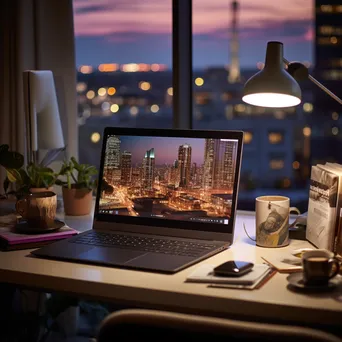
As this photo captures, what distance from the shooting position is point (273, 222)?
179cm

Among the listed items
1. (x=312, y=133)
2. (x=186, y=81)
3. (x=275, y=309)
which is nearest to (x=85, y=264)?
(x=275, y=309)

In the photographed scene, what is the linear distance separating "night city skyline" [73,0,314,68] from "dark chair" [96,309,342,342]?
1.79 meters

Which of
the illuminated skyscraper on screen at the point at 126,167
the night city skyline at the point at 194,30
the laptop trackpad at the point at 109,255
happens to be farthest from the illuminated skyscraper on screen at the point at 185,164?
the night city skyline at the point at 194,30

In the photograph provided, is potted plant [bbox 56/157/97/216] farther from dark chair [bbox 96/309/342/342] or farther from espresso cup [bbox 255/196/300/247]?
dark chair [bbox 96/309/342/342]

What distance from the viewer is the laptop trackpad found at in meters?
1.64

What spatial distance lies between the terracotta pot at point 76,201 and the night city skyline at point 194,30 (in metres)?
0.73

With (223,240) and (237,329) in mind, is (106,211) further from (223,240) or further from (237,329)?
(237,329)

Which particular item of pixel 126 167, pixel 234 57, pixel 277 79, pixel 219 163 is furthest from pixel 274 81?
pixel 234 57

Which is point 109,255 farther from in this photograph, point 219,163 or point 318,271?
point 318,271

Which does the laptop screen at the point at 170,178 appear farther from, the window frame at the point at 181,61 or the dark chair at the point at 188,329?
the dark chair at the point at 188,329

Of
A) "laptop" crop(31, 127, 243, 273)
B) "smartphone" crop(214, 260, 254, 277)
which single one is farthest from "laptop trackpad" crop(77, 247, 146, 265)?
"smartphone" crop(214, 260, 254, 277)

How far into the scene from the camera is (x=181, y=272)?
1568 millimetres

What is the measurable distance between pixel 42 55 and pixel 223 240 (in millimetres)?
1299

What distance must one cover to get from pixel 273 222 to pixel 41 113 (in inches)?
43.4
